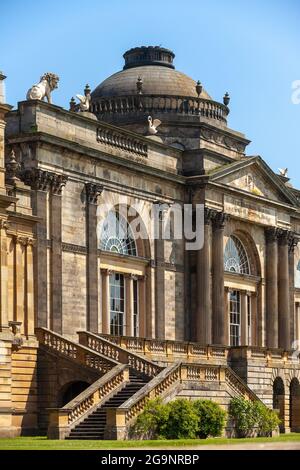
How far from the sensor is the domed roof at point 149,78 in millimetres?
77188

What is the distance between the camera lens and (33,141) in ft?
190

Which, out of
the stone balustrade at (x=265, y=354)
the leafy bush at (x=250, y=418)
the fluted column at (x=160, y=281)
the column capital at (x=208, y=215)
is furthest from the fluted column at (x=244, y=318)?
the leafy bush at (x=250, y=418)

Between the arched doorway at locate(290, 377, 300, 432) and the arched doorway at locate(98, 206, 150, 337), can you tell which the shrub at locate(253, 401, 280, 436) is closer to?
the arched doorway at locate(98, 206, 150, 337)

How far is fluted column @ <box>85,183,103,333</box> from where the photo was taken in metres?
60.7

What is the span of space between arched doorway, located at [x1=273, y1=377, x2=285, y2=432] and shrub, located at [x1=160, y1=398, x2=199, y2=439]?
55.3 ft

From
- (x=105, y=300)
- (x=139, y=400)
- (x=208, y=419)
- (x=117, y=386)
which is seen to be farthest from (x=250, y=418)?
(x=105, y=300)

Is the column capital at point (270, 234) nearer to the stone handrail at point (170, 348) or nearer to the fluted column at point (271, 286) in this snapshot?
the fluted column at point (271, 286)

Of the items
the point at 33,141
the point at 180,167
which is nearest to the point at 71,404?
the point at 33,141

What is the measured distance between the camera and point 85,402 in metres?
50.5

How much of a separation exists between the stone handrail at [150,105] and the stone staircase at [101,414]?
77.4 feet

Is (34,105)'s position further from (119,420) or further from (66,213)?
(119,420)

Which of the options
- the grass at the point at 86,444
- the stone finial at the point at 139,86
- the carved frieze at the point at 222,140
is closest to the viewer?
the grass at the point at 86,444

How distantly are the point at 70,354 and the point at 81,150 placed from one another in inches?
407

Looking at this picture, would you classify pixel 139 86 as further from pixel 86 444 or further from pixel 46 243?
pixel 86 444
